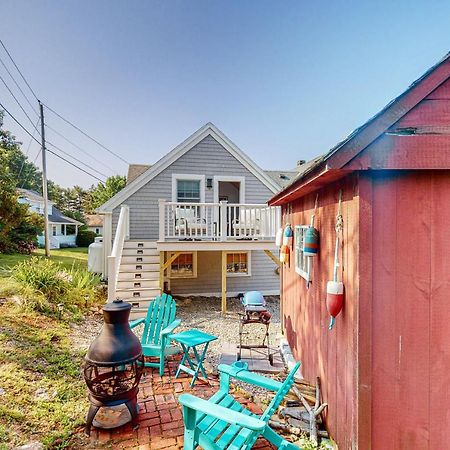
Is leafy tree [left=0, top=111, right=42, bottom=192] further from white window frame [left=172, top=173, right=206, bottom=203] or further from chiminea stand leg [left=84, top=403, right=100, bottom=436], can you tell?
chiminea stand leg [left=84, top=403, right=100, bottom=436]

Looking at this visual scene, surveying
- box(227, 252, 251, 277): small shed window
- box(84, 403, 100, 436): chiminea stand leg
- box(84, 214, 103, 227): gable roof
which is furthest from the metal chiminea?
box(84, 214, 103, 227): gable roof

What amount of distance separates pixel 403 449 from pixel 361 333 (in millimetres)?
944

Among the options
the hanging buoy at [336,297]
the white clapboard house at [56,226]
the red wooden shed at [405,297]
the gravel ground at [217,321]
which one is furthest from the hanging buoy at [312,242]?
the white clapboard house at [56,226]

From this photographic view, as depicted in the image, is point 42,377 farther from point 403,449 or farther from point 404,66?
point 404,66

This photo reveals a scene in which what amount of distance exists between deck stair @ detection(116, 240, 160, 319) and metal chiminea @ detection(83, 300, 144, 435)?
3.69m

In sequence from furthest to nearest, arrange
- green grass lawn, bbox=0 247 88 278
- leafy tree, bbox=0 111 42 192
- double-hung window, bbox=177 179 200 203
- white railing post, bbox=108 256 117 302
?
leafy tree, bbox=0 111 42 192 → double-hung window, bbox=177 179 200 203 → green grass lawn, bbox=0 247 88 278 → white railing post, bbox=108 256 117 302

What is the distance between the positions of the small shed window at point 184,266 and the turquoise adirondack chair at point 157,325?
4697 mm

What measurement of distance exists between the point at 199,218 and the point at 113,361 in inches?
264

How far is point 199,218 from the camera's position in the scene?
923cm

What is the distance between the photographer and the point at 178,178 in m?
9.62

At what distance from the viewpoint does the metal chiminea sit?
8.96 ft

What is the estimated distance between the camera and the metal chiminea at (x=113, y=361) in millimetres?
2732

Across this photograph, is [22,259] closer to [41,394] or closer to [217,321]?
[217,321]

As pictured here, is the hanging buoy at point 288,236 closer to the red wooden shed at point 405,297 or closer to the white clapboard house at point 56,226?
the red wooden shed at point 405,297
